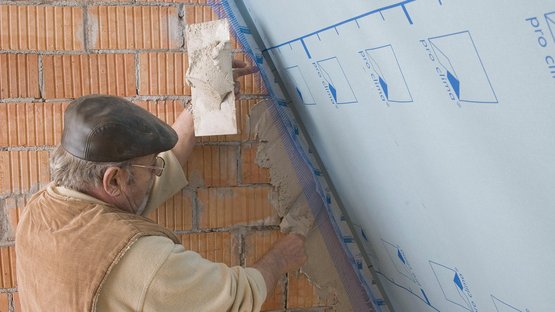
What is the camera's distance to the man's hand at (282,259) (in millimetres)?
1732

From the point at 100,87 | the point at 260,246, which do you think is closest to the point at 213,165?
the point at 260,246

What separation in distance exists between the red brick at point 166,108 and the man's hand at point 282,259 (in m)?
0.60

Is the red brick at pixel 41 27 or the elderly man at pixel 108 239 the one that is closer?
the elderly man at pixel 108 239

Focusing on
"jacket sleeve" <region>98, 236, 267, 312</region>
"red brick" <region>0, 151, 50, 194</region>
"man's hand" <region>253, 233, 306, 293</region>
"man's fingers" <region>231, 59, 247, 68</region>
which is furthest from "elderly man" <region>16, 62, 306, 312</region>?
"man's fingers" <region>231, 59, 247, 68</region>

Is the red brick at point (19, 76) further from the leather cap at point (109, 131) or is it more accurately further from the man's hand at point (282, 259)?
the man's hand at point (282, 259)

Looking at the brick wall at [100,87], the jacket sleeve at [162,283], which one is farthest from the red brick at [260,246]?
the jacket sleeve at [162,283]

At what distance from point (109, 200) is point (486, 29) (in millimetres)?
1112

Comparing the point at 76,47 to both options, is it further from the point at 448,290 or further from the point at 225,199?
the point at 448,290

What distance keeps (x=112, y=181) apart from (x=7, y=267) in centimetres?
74

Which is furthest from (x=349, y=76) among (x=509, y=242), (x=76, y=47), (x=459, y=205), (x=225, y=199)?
(x=76, y=47)

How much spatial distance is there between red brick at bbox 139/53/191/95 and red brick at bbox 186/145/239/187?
232 millimetres

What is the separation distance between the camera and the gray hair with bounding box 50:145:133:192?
140 cm

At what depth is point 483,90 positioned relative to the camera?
30.4 inches

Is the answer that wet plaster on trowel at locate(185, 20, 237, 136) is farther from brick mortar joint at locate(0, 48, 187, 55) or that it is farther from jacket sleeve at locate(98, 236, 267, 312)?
jacket sleeve at locate(98, 236, 267, 312)
